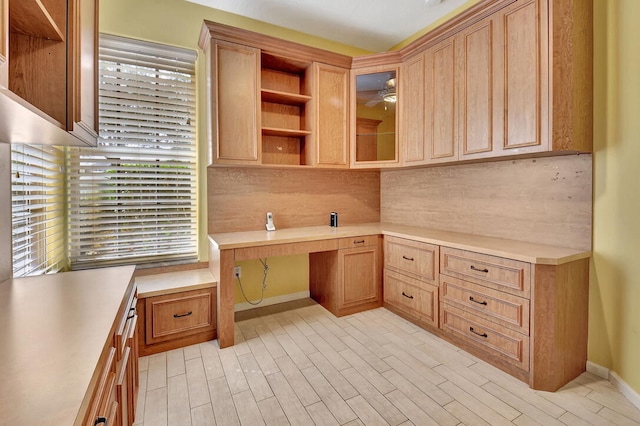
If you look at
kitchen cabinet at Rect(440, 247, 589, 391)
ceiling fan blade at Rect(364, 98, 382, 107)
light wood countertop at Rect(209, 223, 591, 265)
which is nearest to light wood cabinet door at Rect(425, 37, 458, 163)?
ceiling fan blade at Rect(364, 98, 382, 107)

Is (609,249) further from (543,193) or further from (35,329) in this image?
(35,329)

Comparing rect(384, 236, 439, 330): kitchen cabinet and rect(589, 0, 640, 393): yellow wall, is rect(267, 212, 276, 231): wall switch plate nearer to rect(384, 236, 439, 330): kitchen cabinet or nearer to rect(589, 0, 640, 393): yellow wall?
rect(384, 236, 439, 330): kitchen cabinet

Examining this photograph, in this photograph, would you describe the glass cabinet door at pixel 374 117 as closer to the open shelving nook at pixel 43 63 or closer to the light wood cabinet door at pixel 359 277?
the light wood cabinet door at pixel 359 277

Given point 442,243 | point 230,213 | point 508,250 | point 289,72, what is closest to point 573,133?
point 508,250

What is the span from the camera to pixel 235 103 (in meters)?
2.70

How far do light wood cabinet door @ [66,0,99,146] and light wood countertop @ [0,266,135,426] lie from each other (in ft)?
2.29

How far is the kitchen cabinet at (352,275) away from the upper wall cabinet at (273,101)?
855 millimetres

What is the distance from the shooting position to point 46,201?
6.82ft

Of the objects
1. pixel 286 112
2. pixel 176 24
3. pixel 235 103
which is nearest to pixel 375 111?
pixel 286 112

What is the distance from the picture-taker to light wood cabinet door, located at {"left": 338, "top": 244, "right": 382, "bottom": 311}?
9.78 feet

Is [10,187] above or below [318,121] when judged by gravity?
below

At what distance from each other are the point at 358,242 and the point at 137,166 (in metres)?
2.08

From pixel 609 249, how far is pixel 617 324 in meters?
0.48

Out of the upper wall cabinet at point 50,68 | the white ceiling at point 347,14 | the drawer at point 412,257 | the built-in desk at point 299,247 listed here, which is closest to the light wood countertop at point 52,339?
the upper wall cabinet at point 50,68
